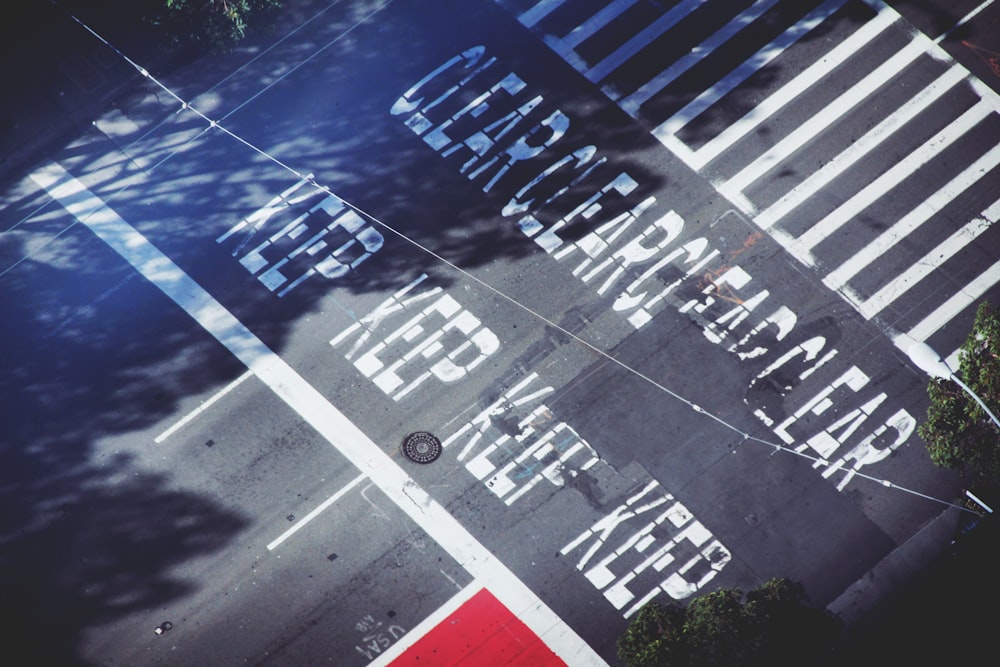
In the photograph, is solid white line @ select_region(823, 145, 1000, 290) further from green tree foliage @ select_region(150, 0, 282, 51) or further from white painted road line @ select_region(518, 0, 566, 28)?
green tree foliage @ select_region(150, 0, 282, 51)

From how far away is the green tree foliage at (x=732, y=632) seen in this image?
541 inches

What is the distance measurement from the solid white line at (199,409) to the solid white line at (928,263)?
44.0 ft

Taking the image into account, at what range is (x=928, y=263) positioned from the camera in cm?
1736

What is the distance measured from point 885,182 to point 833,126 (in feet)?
5.58

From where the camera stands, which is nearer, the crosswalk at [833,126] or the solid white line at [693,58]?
the crosswalk at [833,126]

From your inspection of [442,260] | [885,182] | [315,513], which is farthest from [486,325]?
[885,182]

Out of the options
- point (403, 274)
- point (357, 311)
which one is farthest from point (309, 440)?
point (403, 274)

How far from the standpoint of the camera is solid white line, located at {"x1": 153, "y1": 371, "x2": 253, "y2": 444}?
1678 cm

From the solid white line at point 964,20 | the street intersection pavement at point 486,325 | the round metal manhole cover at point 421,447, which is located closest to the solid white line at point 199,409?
the street intersection pavement at point 486,325

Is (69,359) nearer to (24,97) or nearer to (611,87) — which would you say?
(24,97)

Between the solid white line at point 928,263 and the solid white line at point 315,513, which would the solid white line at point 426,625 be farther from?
the solid white line at point 928,263

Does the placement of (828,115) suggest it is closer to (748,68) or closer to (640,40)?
(748,68)

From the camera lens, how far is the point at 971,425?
14.7 metres

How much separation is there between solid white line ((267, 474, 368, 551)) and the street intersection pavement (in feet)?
0.20
